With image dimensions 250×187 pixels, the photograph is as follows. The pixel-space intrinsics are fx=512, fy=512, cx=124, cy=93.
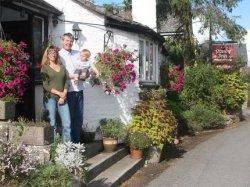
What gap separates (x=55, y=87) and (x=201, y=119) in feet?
34.1

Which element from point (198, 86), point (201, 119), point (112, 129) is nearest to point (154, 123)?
point (112, 129)

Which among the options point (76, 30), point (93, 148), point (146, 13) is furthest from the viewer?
point (146, 13)

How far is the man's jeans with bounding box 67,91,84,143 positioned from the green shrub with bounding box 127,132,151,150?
1.69 meters

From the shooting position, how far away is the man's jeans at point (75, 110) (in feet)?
30.7

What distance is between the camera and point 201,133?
699 inches

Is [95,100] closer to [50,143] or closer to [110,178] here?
[110,178]

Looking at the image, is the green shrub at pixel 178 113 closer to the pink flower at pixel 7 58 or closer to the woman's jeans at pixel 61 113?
the woman's jeans at pixel 61 113

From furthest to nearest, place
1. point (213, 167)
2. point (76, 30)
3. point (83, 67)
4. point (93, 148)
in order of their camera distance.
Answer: point (76, 30) < point (213, 167) < point (93, 148) < point (83, 67)

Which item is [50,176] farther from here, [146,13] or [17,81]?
[146,13]

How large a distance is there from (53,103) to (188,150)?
6016 mm

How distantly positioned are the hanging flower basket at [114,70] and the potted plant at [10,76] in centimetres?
339

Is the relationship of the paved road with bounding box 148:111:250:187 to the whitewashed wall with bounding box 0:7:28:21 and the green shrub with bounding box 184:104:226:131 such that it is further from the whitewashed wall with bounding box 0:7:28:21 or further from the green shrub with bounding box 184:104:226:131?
the whitewashed wall with bounding box 0:7:28:21

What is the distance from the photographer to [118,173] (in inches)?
368

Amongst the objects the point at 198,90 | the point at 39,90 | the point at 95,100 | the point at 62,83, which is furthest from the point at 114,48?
the point at 198,90
